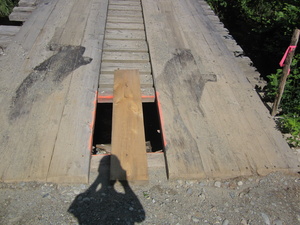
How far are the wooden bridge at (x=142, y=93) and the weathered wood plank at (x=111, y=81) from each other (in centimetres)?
1

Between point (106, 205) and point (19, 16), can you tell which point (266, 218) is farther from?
point (19, 16)

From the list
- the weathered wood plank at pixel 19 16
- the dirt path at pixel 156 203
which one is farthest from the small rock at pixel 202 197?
the weathered wood plank at pixel 19 16

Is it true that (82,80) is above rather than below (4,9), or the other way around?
above

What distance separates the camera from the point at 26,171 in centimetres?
249

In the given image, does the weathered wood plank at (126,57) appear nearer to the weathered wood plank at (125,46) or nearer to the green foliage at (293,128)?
the weathered wood plank at (125,46)

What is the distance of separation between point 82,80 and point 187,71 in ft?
4.72

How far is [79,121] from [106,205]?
103cm

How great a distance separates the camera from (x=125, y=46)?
4.48 metres

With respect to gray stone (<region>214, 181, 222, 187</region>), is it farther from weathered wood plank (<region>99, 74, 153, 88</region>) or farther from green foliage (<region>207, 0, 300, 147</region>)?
weathered wood plank (<region>99, 74, 153, 88</region>)

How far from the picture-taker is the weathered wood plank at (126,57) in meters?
4.12

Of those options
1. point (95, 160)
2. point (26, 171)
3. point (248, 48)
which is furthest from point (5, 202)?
point (248, 48)

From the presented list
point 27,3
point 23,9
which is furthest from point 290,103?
point 27,3

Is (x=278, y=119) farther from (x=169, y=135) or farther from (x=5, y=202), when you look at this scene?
(x=5, y=202)

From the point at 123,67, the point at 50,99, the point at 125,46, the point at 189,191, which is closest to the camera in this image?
the point at 189,191
